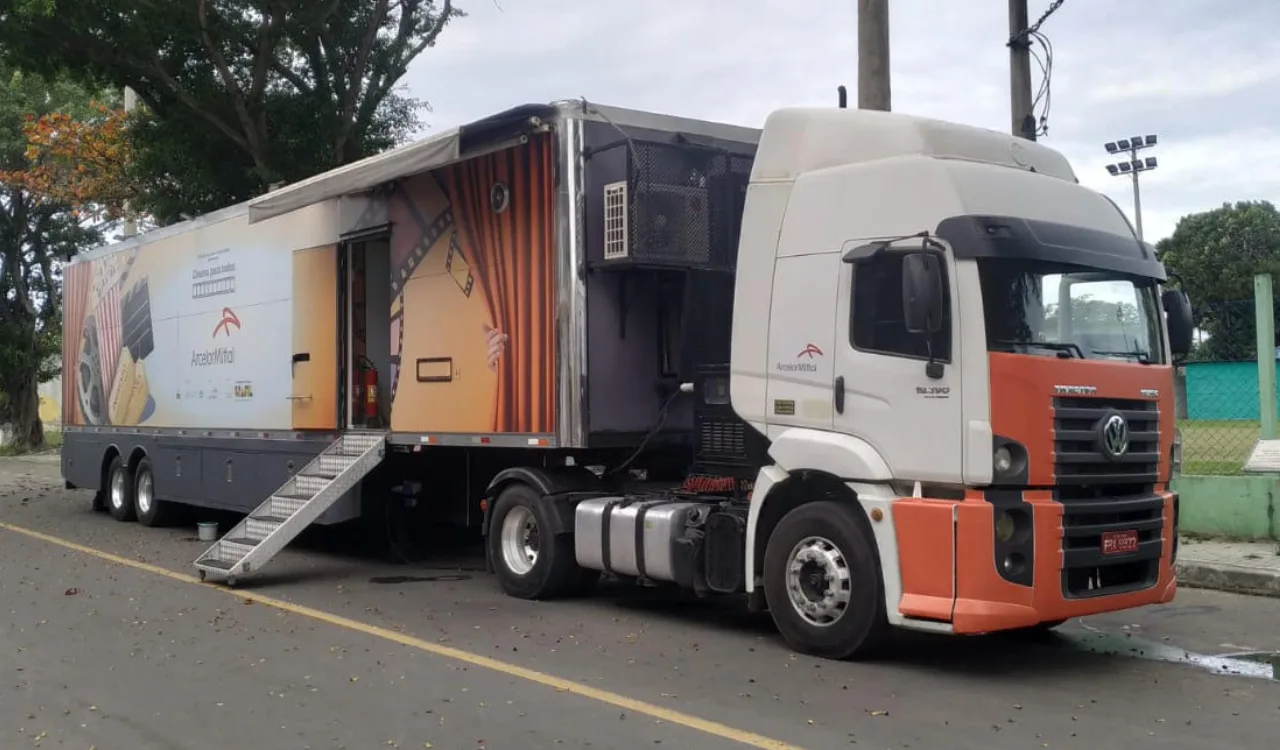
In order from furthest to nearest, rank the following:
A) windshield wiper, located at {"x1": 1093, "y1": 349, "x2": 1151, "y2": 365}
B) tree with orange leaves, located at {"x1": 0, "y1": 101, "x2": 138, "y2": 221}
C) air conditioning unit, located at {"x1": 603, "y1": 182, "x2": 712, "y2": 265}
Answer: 1. tree with orange leaves, located at {"x1": 0, "y1": 101, "x2": 138, "y2": 221}
2. air conditioning unit, located at {"x1": 603, "y1": 182, "x2": 712, "y2": 265}
3. windshield wiper, located at {"x1": 1093, "y1": 349, "x2": 1151, "y2": 365}

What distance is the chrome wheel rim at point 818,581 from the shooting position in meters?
7.17

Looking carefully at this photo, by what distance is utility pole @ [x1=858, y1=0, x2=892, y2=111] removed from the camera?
10734 mm

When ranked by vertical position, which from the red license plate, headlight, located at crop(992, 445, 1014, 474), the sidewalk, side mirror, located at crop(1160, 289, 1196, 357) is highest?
side mirror, located at crop(1160, 289, 1196, 357)

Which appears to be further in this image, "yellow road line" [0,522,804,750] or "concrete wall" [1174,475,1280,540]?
"concrete wall" [1174,475,1280,540]

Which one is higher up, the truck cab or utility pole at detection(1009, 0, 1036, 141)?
utility pole at detection(1009, 0, 1036, 141)

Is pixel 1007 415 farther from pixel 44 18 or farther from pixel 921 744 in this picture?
pixel 44 18

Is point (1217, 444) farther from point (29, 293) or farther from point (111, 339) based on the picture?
point (29, 293)

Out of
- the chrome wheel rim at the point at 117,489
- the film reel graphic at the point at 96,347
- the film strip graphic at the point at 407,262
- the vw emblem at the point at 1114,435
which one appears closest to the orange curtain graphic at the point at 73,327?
the film reel graphic at the point at 96,347

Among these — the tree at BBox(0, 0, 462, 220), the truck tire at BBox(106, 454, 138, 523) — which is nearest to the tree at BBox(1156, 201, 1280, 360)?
the tree at BBox(0, 0, 462, 220)

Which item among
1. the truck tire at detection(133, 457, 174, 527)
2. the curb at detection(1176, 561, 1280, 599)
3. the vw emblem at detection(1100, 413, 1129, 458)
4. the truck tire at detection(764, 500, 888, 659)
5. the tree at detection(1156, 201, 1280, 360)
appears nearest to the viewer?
the vw emblem at detection(1100, 413, 1129, 458)

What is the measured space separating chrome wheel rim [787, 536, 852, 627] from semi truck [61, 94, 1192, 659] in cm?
2

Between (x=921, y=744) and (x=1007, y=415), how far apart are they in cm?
202

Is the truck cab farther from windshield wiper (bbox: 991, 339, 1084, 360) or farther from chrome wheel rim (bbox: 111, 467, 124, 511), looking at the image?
chrome wheel rim (bbox: 111, 467, 124, 511)

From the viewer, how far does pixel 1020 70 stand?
12.4 m
